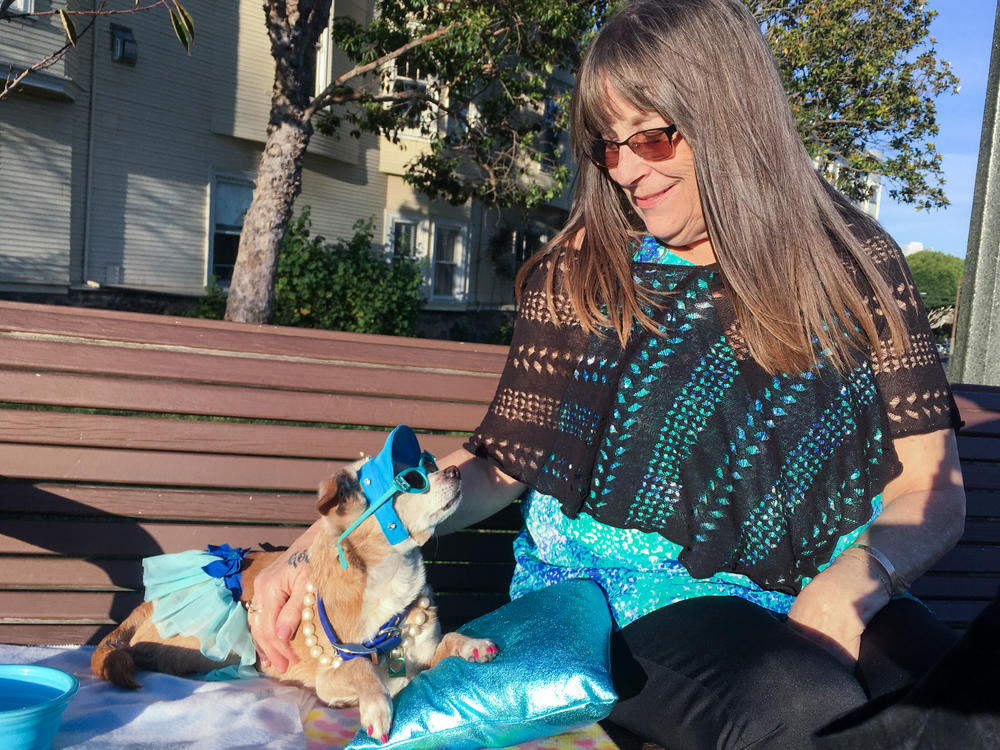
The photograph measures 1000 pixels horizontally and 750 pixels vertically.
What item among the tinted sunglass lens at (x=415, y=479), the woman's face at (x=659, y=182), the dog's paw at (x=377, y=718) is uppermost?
the woman's face at (x=659, y=182)

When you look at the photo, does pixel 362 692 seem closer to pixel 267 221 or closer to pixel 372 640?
pixel 372 640

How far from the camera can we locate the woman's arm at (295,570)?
2281 mm

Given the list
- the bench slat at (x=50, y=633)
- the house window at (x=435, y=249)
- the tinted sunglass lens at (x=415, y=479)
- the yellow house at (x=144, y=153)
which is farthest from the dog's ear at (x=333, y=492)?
the house window at (x=435, y=249)

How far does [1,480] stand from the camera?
2.53 meters

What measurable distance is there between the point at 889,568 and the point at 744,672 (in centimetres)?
52

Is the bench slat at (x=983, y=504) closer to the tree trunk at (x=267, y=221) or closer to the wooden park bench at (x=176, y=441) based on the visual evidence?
the wooden park bench at (x=176, y=441)

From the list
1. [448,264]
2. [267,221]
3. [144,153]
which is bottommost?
[267,221]

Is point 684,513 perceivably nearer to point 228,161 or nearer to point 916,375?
point 916,375

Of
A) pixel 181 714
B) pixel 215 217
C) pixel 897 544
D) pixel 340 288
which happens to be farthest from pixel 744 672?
pixel 215 217

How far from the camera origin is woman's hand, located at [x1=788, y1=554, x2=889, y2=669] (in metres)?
1.83

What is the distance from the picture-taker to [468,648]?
2006 mm

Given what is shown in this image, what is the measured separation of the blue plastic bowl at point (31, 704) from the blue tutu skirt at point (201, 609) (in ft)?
1.76

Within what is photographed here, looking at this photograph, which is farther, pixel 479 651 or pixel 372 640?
pixel 372 640

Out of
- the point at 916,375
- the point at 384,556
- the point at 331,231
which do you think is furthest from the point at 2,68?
the point at 916,375
